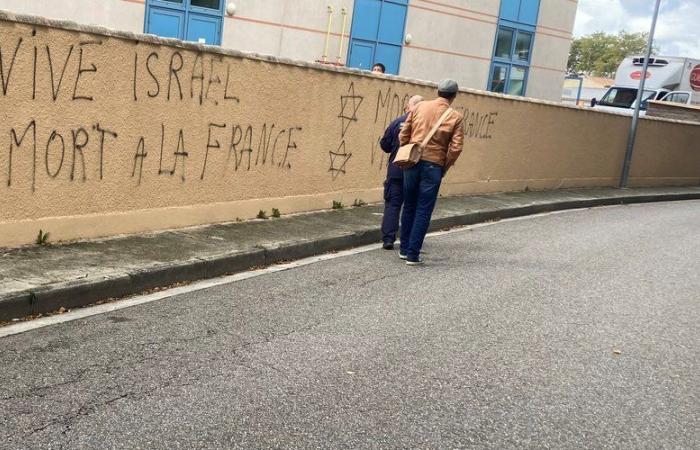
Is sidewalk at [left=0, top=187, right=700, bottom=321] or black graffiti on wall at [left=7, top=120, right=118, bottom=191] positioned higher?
black graffiti on wall at [left=7, top=120, right=118, bottom=191]

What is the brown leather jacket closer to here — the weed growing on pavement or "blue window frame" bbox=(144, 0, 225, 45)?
the weed growing on pavement

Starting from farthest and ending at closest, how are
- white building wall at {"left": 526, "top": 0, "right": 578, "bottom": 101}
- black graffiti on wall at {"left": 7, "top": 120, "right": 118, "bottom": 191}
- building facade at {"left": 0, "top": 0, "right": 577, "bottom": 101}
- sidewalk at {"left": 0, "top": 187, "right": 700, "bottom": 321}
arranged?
white building wall at {"left": 526, "top": 0, "right": 578, "bottom": 101}
building facade at {"left": 0, "top": 0, "right": 577, "bottom": 101}
black graffiti on wall at {"left": 7, "top": 120, "right": 118, "bottom": 191}
sidewalk at {"left": 0, "top": 187, "right": 700, "bottom": 321}

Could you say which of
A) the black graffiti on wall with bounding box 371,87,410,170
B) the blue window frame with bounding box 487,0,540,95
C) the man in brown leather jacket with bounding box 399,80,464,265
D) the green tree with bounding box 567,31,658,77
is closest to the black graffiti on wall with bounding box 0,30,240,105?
the man in brown leather jacket with bounding box 399,80,464,265

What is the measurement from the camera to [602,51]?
3499 inches

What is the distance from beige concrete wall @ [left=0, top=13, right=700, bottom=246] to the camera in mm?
6477

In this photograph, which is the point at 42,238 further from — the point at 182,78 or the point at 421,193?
the point at 421,193

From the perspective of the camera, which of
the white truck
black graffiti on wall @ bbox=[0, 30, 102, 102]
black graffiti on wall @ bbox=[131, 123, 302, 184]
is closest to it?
black graffiti on wall @ bbox=[0, 30, 102, 102]

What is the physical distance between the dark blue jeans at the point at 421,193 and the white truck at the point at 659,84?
22.3 metres

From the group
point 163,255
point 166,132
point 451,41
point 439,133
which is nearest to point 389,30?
point 451,41

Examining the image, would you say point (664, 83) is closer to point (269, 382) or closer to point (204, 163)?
point (204, 163)

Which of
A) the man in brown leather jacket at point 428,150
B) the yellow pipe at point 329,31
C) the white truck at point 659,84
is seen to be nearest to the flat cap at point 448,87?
the man in brown leather jacket at point 428,150

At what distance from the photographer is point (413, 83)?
11.6 meters

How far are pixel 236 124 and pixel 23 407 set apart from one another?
17.3 ft

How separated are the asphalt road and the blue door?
642 inches
